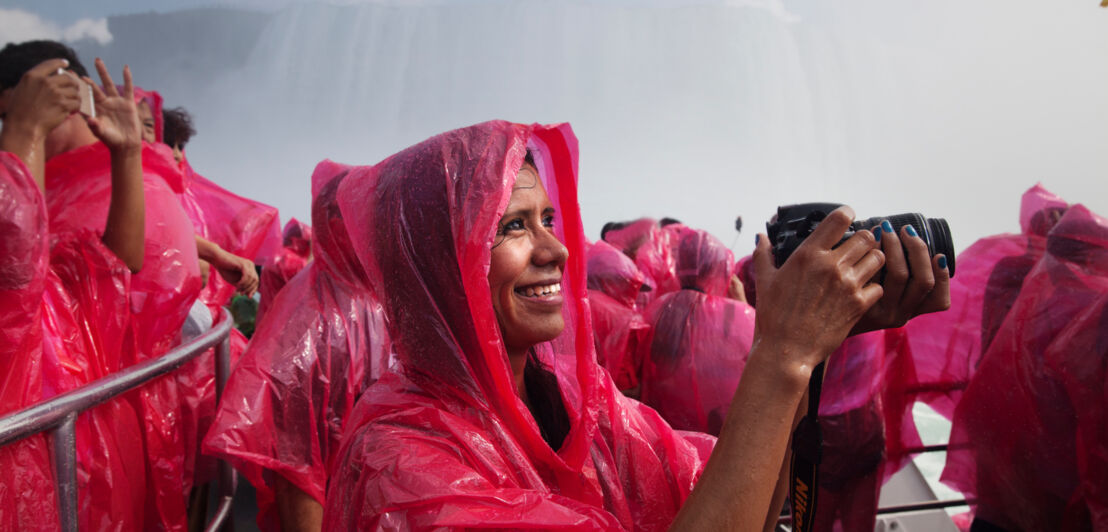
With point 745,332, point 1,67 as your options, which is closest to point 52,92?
point 1,67

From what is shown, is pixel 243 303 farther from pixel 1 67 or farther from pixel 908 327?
pixel 908 327

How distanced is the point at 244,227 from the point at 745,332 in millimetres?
2480

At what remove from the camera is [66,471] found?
114 centimetres

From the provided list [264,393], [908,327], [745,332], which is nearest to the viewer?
[264,393]

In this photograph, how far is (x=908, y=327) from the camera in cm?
282

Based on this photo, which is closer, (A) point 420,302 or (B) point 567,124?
(A) point 420,302

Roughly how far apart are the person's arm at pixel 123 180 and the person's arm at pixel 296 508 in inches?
29.4

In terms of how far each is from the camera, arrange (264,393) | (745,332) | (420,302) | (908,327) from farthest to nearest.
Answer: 1. (745,332)
2. (908,327)
3. (264,393)
4. (420,302)

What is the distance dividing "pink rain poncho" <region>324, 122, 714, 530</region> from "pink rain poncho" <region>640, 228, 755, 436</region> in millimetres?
1726

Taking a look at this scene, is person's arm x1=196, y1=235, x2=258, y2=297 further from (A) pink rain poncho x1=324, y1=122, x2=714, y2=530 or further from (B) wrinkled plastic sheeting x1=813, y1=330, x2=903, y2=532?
(B) wrinkled plastic sheeting x1=813, y1=330, x2=903, y2=532

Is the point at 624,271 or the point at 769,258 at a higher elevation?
the point at 769,258

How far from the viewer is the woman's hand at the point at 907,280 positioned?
0.89 meters

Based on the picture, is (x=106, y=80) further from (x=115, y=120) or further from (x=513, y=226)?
(x=513, y=226)

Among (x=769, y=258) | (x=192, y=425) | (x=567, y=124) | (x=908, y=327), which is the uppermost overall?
(x=567, y=124)
